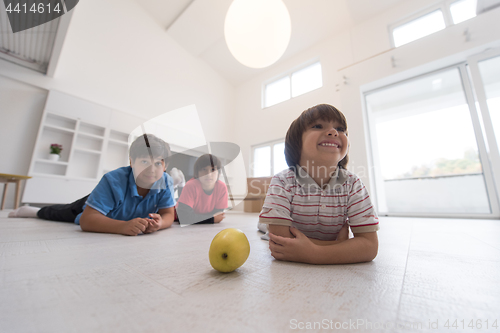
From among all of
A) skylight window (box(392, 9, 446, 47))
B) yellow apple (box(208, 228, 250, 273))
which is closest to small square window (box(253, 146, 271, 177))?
skylight window (box(392, 9, 446, 47))

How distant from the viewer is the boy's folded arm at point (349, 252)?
1.69ft

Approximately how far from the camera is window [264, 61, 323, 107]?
422 centimetres

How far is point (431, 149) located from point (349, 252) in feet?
10.8

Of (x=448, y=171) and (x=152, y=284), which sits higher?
(x=448, y=171)

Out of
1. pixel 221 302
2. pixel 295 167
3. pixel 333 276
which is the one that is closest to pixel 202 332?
pixel 221 302

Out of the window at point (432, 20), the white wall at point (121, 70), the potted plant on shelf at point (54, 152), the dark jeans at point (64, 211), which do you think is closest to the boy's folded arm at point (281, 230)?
the dark jeans at point (64, 211)

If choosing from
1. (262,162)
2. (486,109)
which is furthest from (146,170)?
(262,162)

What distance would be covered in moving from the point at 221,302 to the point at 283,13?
3221 millimetres

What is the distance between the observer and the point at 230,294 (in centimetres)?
32

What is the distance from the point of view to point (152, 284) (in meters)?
0.35

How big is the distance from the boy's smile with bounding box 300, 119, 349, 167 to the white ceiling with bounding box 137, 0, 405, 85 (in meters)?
3.95

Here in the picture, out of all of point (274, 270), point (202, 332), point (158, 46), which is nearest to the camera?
point (202, 332)

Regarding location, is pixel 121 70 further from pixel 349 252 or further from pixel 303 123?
pixel 349 252

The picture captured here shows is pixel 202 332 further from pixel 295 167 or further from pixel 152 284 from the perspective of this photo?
pixel 295 167
